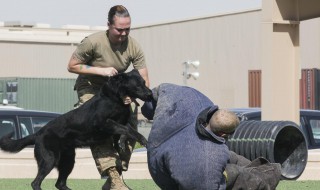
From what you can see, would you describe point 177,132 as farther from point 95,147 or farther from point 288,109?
point 288,109

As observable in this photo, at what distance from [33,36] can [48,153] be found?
53.6m

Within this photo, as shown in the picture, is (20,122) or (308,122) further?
(308,122)

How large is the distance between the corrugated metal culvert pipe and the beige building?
36984 millimetres

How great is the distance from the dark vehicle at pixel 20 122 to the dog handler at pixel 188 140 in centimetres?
812

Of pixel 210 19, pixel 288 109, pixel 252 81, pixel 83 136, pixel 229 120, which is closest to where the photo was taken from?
pixel 229 120

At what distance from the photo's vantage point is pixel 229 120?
275 inches

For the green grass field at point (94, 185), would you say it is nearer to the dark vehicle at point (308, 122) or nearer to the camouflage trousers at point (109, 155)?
the camouflage trousers at point (109, 155)

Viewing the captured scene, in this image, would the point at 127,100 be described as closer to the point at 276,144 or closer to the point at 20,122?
the point at 276,144

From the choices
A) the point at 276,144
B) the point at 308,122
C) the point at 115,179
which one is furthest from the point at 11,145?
the point at 308,122

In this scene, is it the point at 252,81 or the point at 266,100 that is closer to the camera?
the point at 266,100

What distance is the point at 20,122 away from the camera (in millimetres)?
15656

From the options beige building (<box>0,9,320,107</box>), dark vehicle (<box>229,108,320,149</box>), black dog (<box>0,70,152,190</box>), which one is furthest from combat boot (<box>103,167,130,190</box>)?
beige building (<box>0,9,320,107</box>)

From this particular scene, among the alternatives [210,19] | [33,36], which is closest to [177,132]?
[210,19]

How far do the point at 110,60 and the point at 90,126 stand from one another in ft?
2.16
